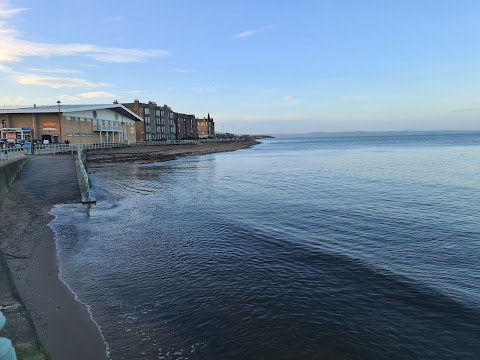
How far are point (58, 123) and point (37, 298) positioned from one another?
71.1m

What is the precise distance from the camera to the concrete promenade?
6359 millimetres

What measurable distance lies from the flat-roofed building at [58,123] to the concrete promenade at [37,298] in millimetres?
56645

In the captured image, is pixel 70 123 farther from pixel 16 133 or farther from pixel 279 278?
pixel 279 278

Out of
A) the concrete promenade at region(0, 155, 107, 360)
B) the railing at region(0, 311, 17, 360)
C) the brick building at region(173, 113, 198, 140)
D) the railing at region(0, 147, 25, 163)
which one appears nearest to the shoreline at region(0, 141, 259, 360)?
the concrete promenade at region(0, 155, 107, 360)

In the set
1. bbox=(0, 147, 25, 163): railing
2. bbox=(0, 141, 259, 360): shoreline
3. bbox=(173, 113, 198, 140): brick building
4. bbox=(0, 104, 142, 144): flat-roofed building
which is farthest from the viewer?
bbox=(173, 113, 198, 140): brick building

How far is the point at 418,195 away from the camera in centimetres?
2388

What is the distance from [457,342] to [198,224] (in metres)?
11.5

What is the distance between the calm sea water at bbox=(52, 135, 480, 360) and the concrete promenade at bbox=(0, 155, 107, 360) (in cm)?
42

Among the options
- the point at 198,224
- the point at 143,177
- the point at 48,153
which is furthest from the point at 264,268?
the point at 48,153

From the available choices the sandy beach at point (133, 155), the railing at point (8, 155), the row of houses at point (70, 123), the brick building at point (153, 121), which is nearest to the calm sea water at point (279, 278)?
the railing at point (8, 155)

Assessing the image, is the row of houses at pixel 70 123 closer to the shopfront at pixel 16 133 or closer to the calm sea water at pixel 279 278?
the shopfront at pixel 16 133

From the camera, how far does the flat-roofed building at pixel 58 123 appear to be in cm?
6869

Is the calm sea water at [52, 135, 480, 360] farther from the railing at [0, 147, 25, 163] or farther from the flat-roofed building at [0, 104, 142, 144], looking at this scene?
the flat-roofed building at [0, 104, 142, 144]

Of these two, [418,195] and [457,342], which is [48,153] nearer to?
→ [418,195]
